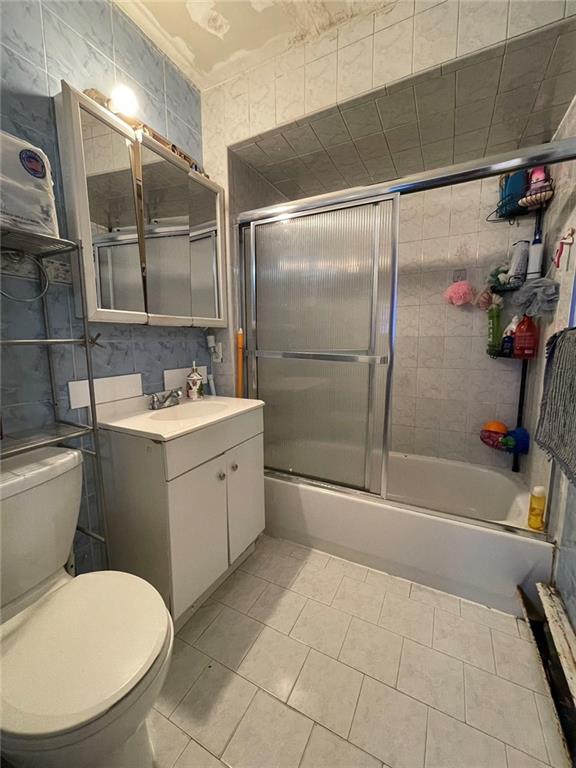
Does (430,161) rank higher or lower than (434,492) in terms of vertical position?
higher

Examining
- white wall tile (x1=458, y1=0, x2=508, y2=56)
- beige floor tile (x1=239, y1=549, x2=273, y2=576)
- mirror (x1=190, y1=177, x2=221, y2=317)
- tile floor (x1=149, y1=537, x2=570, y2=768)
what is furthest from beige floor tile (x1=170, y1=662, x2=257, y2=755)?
white wall tile (x1=458, y1=0, x2=508, y2=56)

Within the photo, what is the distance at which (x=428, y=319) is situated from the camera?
218 cm

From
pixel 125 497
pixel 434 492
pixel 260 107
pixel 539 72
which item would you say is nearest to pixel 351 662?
pixel 125 497

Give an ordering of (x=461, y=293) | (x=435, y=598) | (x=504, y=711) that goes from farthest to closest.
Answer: (x=461, y=293) → (x=435, y=598) → (x=504, y=711)

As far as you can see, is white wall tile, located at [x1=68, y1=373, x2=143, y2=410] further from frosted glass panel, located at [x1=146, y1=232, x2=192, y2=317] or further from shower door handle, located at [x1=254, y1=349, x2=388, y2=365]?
shower door handle, located at [x1=254, y1=349, x2=388, y2=365]

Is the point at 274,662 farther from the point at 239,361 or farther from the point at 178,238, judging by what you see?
the point at 178,238

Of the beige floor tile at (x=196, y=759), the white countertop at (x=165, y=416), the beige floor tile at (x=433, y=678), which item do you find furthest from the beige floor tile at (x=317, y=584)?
the white countertop at (x=165, y=416)

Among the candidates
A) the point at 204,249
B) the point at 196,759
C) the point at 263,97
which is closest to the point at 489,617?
the point at 196,759

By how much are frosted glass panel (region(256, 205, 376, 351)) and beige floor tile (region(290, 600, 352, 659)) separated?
1.20m

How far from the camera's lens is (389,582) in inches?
59.6

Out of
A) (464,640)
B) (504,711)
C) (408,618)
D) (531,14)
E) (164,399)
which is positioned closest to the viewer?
(504,711)

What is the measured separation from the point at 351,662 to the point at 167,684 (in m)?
0.66

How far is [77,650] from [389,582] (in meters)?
1.32

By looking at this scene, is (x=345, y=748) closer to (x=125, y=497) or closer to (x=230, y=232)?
(x=125, y=497)
